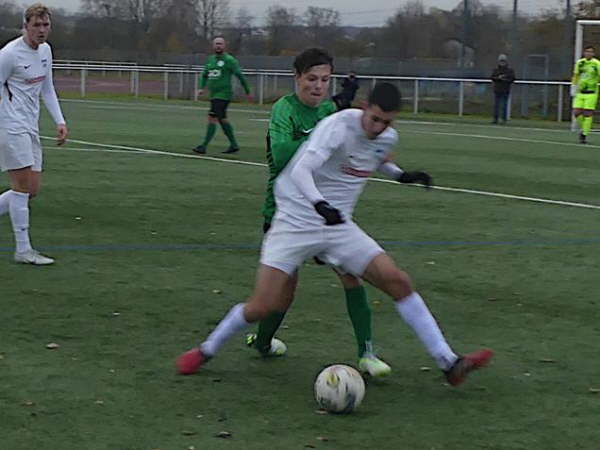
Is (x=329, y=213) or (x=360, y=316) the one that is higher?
(x=329, y=213)

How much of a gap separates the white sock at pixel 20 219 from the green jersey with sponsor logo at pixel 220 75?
435 inches

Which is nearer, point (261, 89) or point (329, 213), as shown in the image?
point (329, 213)

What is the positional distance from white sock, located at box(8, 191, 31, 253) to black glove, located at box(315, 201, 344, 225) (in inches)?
184

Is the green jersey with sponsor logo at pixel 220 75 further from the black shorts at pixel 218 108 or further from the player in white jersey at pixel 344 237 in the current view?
the player in white jersey at pixel 344 237

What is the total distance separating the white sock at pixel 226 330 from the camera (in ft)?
21.7

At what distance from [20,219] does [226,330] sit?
3834mm

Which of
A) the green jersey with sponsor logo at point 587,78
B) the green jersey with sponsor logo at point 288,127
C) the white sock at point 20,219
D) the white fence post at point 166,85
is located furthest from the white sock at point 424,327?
the white fence post at point 166,85

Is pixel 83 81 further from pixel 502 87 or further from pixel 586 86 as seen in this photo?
pixel 586 86

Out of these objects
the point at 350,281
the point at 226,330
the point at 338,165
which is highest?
the point at 338,165

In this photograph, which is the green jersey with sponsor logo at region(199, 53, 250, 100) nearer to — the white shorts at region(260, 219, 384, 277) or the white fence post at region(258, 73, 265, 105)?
the white shorts at region(260, 219, 384, 277)

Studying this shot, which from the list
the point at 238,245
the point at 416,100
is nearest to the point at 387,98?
the point at 238,245

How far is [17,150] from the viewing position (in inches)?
381

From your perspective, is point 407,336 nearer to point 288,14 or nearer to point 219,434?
point 219,434

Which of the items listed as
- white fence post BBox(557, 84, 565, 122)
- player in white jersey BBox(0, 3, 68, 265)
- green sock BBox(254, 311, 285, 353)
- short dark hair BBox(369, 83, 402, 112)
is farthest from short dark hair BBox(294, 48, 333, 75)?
white fence post BBox(557, 84, 565, 122)
